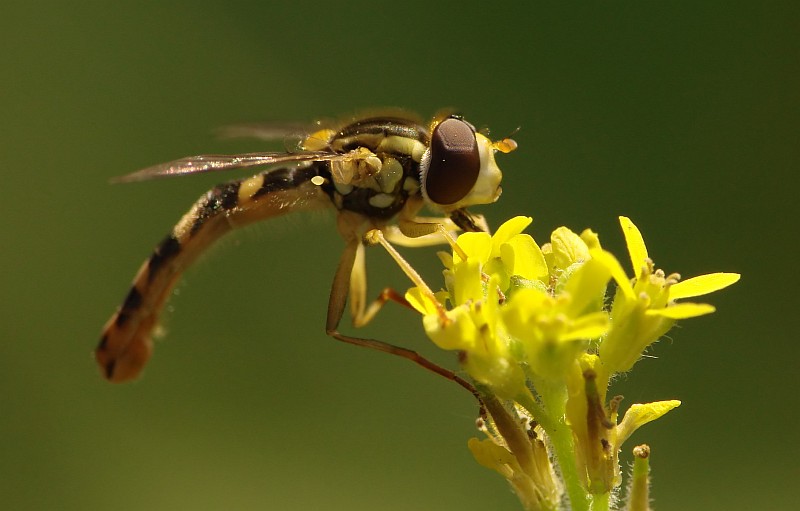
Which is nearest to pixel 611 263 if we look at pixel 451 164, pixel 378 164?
pixel 451 164

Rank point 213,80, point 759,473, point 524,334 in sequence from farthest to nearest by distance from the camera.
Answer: point 213,80, point 759,473, point 524,334

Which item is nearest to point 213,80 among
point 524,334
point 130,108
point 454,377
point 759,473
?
point 130,108

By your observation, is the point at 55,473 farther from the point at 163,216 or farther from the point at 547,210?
the point at 547,210

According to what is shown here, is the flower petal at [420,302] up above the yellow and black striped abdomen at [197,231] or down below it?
below

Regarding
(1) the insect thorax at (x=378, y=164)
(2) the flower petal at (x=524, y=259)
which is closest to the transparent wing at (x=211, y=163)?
(1) the insect thorax at (x=378, y=164)

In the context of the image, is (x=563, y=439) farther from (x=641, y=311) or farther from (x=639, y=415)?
(x=641, y=311)

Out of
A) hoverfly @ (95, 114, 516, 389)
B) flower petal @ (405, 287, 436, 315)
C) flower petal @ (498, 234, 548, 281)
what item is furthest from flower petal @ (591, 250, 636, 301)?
hoverfly @ (95, 114, 516, 389)

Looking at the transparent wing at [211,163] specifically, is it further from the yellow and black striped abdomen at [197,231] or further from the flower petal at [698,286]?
the flower petal at [698,286]

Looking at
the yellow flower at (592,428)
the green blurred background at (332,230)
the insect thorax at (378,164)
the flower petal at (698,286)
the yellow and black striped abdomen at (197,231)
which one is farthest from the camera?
the green blurred background at (332,230)
